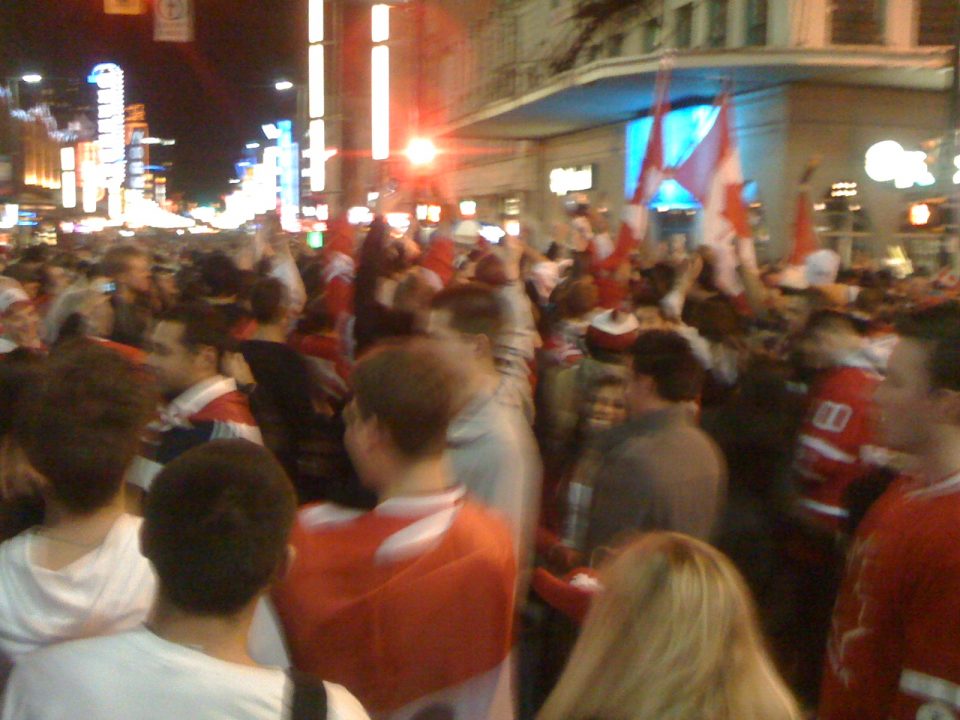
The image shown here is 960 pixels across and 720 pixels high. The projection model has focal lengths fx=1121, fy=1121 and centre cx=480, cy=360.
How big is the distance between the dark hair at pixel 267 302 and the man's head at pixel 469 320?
174 cm

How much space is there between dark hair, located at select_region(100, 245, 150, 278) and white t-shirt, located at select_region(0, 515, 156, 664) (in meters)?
5.73

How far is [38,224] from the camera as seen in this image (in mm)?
67938

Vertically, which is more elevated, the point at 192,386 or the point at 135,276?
the point at 135,276

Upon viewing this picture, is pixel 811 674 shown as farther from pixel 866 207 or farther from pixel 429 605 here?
pixel 866 207

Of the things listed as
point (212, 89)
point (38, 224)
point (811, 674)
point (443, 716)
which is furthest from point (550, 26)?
point (38, 224)

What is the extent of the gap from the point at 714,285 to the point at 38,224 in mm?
65334

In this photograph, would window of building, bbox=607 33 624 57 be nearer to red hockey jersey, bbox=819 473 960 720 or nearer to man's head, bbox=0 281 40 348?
man's head, bbox=0 281 40 348

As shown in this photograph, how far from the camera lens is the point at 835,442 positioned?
5.16 m

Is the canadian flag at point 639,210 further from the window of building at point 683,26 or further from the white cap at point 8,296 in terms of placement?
the window of building at point 683,26

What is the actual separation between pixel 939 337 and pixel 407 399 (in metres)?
1.38

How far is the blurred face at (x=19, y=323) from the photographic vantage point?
686 centimetres

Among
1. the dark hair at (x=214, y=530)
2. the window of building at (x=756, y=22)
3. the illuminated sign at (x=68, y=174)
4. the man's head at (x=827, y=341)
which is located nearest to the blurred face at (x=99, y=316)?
the man's head at (x=827, y=341)

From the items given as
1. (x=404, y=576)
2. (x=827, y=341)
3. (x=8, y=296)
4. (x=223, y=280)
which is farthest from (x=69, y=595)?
(x=8, y=296)

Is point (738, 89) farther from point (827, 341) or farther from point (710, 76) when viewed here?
point (827, 341)
